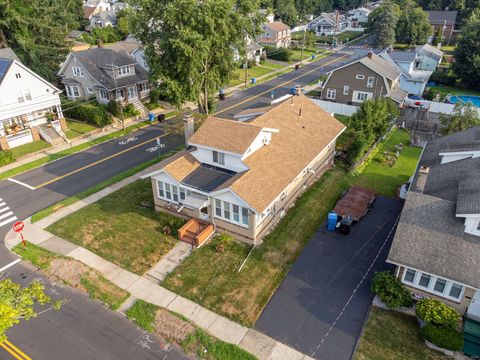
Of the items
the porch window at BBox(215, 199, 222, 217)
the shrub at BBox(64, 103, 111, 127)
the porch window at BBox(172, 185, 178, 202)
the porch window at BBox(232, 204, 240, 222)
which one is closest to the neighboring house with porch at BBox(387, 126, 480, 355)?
the porch window at BBox(232, 204, 240, 222)

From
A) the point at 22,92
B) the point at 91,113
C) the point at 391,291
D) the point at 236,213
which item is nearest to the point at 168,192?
the point at 236,213

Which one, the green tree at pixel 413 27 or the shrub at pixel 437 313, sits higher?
the green tree at pixel 413 27

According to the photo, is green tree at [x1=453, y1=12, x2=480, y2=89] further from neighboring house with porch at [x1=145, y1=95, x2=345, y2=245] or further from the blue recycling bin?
the blue recycling bin

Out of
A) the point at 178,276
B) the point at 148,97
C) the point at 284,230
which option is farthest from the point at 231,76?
the point at 178,276

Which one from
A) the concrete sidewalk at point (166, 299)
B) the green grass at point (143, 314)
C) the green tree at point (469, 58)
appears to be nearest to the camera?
the concrete sidewalk at point (166, 299)

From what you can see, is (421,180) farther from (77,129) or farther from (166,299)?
(77,129)

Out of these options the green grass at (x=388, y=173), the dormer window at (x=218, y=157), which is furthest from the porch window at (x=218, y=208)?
the green grass at (x=388, y=173)

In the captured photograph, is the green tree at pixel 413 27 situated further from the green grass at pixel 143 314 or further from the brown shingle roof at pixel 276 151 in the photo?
the green grass at pixel 143 314
